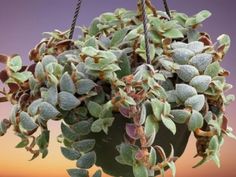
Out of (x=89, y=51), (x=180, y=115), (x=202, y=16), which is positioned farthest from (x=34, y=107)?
(x=202, y=16)

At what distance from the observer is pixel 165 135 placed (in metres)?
1.00

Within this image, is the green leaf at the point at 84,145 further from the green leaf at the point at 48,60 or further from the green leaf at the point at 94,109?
the green leaf at the point at 48,60

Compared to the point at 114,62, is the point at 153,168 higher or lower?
lower

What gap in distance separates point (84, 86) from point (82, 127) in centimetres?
7

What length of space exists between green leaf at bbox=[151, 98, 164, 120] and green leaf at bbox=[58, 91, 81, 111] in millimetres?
132

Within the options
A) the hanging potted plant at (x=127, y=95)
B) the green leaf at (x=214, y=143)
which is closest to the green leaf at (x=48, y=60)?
the hanging potted plant at (x=127, y=95)

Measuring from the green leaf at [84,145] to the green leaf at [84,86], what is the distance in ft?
0.27

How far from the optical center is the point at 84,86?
94 centimetres

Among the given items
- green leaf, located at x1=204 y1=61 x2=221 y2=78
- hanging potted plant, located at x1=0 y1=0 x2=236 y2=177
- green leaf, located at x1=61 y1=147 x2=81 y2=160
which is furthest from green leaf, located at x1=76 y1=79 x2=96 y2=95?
green leaf, located at x1=204 y1=61 x2=221 y2=78

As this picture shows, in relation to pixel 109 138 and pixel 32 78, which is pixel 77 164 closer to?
pixel 109 138

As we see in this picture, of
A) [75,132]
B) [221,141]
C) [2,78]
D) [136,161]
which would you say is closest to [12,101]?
[2,78]

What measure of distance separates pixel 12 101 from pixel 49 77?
145 millimetres

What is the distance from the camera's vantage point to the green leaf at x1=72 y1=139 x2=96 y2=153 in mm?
951

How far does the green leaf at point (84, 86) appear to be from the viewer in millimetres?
938
